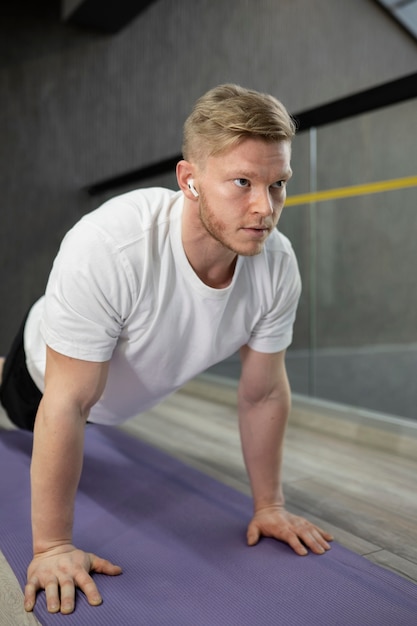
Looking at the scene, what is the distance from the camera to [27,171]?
11.6 feet

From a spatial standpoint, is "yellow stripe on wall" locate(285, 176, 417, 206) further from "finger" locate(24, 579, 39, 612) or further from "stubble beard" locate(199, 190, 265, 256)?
"finger" locate(24, 579, 39, 612)

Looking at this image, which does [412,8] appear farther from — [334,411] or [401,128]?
[334,411]

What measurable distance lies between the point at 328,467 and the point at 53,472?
0.94 m

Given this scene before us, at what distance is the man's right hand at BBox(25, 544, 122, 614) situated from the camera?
3.24 feet

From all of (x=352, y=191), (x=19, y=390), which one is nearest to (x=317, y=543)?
(x=19, y=390)

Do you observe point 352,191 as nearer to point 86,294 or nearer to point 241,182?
point 241,182

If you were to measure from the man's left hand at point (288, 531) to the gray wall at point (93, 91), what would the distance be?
2.60 meters

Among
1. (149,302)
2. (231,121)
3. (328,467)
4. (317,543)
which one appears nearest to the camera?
(231,121)

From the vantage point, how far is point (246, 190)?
0.98 meters

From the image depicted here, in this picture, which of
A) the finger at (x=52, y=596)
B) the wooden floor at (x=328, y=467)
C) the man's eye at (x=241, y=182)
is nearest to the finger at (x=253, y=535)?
the wooden floor at (x=328, y=467)

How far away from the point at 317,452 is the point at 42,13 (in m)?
2.92

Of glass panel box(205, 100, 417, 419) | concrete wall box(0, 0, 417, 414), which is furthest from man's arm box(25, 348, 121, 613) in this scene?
concrete wall box(0, 0, 417, 414)

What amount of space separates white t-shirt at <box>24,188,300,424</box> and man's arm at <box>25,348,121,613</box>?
0.15ft

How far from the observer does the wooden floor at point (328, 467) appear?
4.09ft
